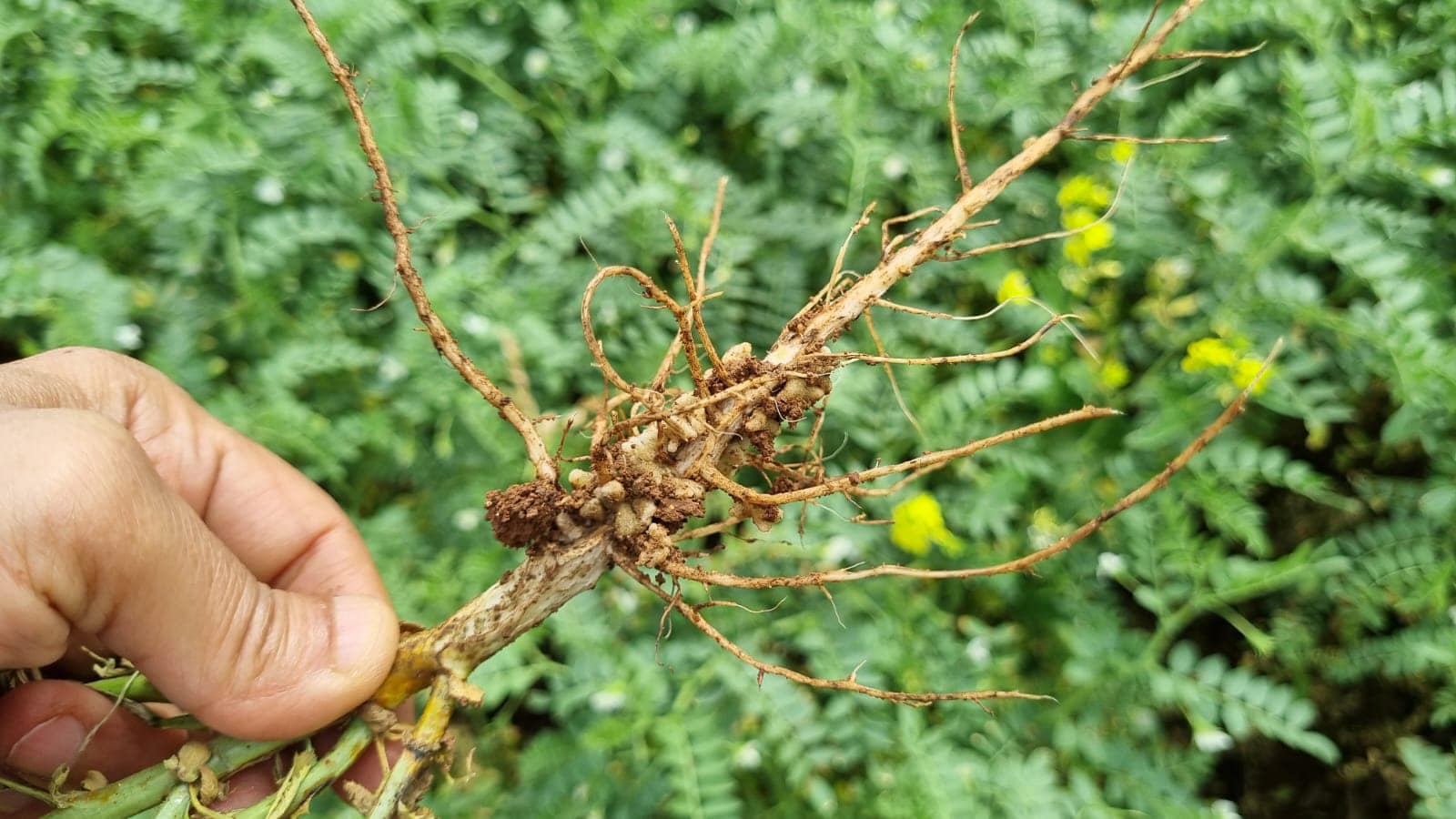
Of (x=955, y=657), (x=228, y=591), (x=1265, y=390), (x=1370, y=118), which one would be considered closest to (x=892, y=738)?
(x=955, y=657)

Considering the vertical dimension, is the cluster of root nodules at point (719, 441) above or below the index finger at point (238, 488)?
above

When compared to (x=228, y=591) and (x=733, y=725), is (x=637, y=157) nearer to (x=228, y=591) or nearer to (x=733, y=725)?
(x=733, y=725)

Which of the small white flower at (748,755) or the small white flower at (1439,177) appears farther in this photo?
the small white flower at (1439,177)

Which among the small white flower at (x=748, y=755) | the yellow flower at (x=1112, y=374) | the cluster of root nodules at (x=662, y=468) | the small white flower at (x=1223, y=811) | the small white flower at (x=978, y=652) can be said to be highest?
the cluster of root nodules at (x=662, y=468)

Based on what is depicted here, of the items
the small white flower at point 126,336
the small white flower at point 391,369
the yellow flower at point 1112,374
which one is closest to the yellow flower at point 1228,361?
the yellow flower at point 1112,374

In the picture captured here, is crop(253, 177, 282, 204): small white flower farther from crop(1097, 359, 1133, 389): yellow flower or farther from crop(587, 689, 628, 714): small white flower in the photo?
crop(1097, 359, 1133, 389): yellow flower

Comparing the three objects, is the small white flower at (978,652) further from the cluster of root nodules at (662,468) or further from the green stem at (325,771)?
the green stem at (325,771)

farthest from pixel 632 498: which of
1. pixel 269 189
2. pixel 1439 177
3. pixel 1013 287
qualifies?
pixel 1439 177

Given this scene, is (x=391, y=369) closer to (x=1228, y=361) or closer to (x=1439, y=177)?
(x=1228, y=361)
